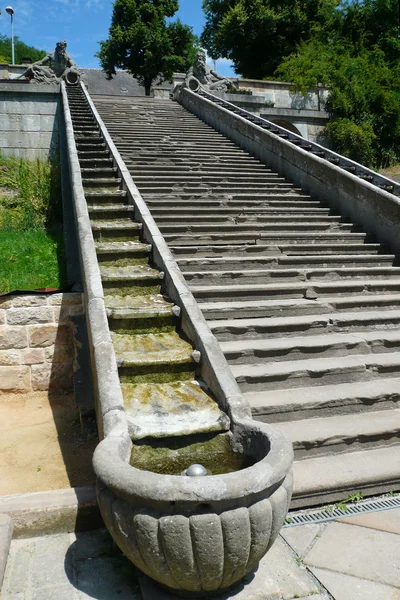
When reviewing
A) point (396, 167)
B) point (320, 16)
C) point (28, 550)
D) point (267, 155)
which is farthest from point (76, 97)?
point (320, 16)

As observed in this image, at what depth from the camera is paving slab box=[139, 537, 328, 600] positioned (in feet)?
8.07

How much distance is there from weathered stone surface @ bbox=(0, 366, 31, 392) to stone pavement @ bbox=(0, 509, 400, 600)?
12.4 ft

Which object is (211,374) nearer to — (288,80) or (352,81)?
(352,81)

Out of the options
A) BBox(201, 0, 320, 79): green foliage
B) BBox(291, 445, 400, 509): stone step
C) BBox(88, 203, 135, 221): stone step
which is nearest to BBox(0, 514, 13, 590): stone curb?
BBox(291, 445, 400, 509): stone step

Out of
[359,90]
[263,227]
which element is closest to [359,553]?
[263,227]

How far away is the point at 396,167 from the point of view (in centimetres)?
1695

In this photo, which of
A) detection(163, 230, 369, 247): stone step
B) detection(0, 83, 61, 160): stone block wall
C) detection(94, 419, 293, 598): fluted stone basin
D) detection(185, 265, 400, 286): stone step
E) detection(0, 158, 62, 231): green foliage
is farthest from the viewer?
detection(0, 83, 61, 160): stone block wall

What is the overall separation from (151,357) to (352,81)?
17.0m

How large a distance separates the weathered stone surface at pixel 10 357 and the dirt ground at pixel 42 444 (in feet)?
1.51

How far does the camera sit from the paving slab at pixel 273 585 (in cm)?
246

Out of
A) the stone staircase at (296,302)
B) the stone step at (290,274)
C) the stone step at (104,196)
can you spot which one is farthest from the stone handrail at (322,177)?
the stone step at (104,196)

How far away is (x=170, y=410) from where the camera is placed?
11.2ft

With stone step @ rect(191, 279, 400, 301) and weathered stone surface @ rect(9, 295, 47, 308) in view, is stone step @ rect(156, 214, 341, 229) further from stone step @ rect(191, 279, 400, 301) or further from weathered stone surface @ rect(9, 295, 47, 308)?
weathered stone surface @ rect(9, 295, 47, 308)

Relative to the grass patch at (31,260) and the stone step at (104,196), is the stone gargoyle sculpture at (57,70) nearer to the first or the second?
the grass patch at (31,260)
